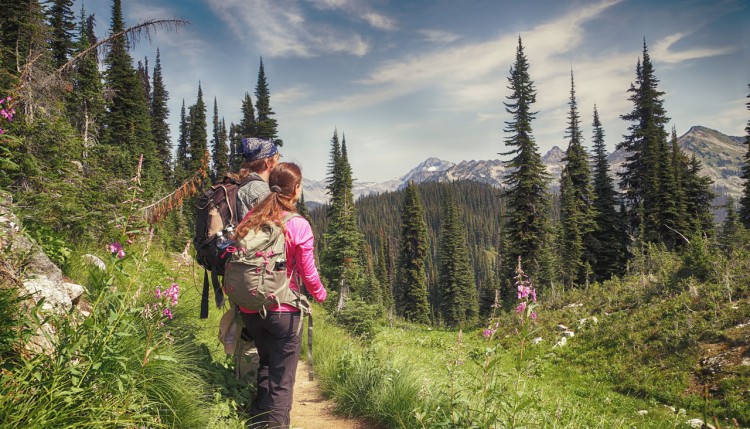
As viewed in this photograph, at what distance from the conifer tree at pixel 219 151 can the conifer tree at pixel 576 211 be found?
43.9 metres

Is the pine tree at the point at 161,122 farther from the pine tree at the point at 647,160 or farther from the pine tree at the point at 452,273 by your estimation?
the pine tree at the point at 647,160

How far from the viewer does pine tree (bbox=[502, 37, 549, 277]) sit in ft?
84.8

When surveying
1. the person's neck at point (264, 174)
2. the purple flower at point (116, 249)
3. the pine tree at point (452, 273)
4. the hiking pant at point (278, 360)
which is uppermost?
the person's neck at point (264, 174)

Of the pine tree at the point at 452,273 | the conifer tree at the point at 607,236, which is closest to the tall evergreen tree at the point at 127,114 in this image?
the pine tree at the point at 452,273

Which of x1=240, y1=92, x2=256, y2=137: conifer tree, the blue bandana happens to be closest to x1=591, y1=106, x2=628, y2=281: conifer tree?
x1=240, y1=92, x2=256, y2=137: conifer tree

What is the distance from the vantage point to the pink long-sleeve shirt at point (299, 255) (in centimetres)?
354

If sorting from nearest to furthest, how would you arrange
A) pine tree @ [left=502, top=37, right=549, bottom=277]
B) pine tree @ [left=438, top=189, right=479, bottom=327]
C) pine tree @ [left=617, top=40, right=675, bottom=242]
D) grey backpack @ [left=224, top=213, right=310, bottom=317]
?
grey backpack @ [left=224, top=213, right=310, bottom=317], pine tree @ [left=502, top=37, right=549, bottom=277], pine tree @ [left=617, top=40, right=675, bottom=242], pine tree @ [left=438, top=189, right=479, bottom=327]

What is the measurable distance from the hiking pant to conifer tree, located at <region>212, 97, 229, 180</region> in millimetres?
56527

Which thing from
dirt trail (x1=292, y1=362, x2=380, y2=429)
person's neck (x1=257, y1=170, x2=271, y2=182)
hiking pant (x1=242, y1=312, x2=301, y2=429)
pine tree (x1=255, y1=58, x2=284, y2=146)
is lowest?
dirt trail (x1=292, y1=362, x2=380, y2=429)

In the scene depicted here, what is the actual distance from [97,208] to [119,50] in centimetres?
287

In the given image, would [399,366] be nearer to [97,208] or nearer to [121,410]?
[121,410]

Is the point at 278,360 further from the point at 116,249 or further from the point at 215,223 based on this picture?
the point at 116,249

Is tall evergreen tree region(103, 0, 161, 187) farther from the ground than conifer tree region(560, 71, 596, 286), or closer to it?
farther from the ground

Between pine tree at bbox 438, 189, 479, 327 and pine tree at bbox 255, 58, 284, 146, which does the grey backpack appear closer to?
pine tree at bbox 255, 58, 284, 146
